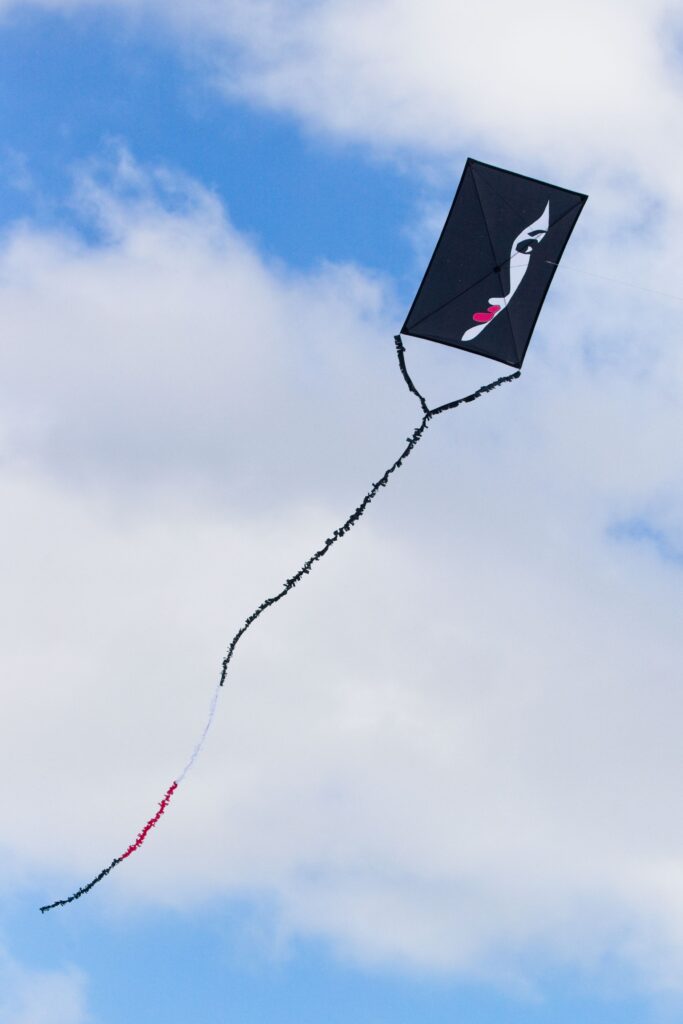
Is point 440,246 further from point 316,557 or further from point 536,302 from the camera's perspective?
point 316,557

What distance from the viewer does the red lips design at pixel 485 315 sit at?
8994 cm

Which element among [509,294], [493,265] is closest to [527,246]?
[493,265]

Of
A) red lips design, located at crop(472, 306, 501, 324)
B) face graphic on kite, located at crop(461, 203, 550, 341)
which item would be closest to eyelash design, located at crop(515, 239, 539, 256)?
face graphic on kite, located at crop(461, 203, 550, 341)

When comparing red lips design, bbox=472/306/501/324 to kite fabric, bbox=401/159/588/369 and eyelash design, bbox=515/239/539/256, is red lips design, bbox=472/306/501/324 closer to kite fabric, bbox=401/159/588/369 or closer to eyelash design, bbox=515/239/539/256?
kite fabric, bbox=401/159/588/369

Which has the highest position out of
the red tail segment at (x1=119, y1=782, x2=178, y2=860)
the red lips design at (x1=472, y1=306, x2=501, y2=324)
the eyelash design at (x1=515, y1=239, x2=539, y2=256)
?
the eyelash design at (x1=515, y1=239, x2=539, y2=256)

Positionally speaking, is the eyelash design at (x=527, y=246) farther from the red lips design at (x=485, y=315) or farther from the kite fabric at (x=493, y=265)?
the red lips design at (x=485, y=315)

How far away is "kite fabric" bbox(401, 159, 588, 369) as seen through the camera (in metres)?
89.1

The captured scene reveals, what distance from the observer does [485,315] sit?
90000 millimetres

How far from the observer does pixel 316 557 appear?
296 feet

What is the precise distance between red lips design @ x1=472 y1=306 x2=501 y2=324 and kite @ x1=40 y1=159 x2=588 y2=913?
3 cm

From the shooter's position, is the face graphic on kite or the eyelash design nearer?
the eyelash design

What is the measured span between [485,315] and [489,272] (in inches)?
58.6

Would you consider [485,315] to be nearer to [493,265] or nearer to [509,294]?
[509,294]

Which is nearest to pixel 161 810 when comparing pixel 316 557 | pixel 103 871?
pixel 103 871
